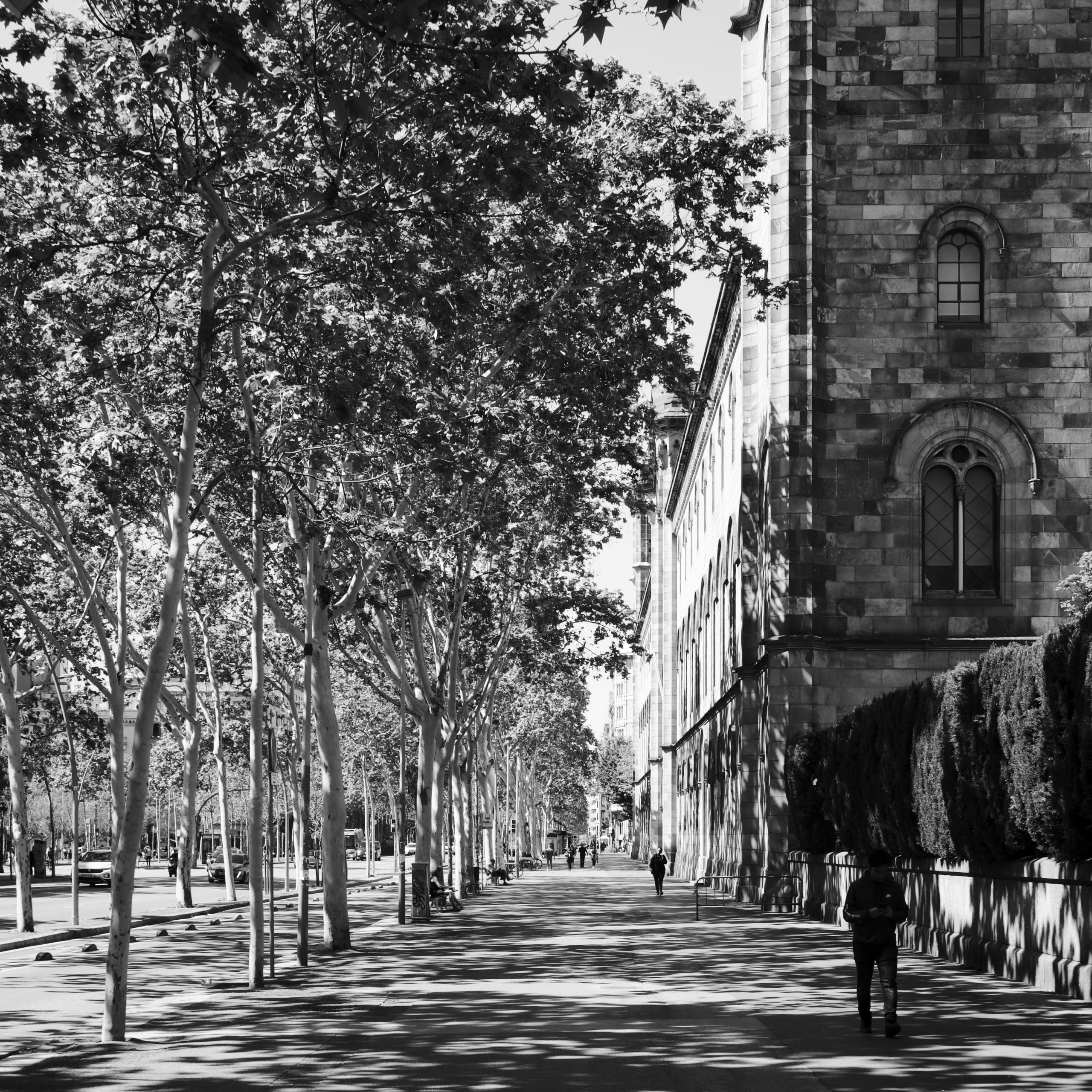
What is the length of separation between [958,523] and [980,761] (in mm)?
16563

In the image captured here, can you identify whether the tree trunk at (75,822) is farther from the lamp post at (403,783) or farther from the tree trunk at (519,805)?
the tree trunk at (519,805)

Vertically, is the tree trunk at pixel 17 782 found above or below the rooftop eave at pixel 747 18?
below

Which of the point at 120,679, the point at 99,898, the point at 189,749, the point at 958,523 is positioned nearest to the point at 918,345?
the point at 958,523

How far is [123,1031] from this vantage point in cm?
1538

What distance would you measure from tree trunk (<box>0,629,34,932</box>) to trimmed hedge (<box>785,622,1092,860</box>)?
1637 centimetres

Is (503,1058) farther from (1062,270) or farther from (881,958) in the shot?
(1062,270)

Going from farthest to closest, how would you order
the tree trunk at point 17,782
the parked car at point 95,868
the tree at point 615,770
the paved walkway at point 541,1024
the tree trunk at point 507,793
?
the tree at point 615,770 → the tree trunk at point 507,793 → the parked car at point 95,868 → the tree trunk at point 17,782 → the paved walkway at point 541,1024

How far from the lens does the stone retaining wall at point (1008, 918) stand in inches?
713

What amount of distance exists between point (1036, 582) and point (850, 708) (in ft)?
16.6

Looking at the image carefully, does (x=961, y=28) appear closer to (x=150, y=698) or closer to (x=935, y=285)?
(x=935, y=285)

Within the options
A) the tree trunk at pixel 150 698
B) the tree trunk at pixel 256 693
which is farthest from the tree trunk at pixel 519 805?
the tree trunk at pixel 150 698

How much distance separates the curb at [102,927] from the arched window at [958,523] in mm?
15341

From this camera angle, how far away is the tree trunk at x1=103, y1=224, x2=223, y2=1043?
15.2 m

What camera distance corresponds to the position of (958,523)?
3809 cm
